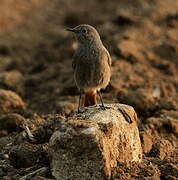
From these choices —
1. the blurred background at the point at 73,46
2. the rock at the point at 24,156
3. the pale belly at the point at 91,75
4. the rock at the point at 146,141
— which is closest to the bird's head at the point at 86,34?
the pale belly at the point at 91,75

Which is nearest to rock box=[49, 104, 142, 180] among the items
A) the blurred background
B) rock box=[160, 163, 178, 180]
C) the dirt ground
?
the dirt ground

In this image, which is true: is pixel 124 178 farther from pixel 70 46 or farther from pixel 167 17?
pixel 167 17

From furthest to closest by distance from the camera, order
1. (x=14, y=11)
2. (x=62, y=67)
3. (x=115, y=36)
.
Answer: (x=14, y=11) → (x=115, y=36) → (x=62, y=67)

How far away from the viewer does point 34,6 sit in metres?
17.5

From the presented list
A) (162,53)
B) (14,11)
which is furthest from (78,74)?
(14,11)

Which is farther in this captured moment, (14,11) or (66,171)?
(14,11)

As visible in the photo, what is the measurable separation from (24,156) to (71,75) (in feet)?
15.1

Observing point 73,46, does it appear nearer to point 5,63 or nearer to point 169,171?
point 5,63

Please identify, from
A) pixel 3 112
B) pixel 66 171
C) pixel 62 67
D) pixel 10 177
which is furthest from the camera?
pixel 62 67

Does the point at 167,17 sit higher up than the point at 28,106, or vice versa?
the point at 167,17

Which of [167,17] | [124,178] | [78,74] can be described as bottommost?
[124,178]

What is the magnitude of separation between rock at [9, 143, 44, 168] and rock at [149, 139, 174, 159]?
4.94 ft

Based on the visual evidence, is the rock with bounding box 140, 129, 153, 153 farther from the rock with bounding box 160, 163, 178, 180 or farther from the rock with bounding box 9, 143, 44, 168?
the rock with bounding box 9, 143, 44, 168

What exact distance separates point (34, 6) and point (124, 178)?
1254 centimetres
